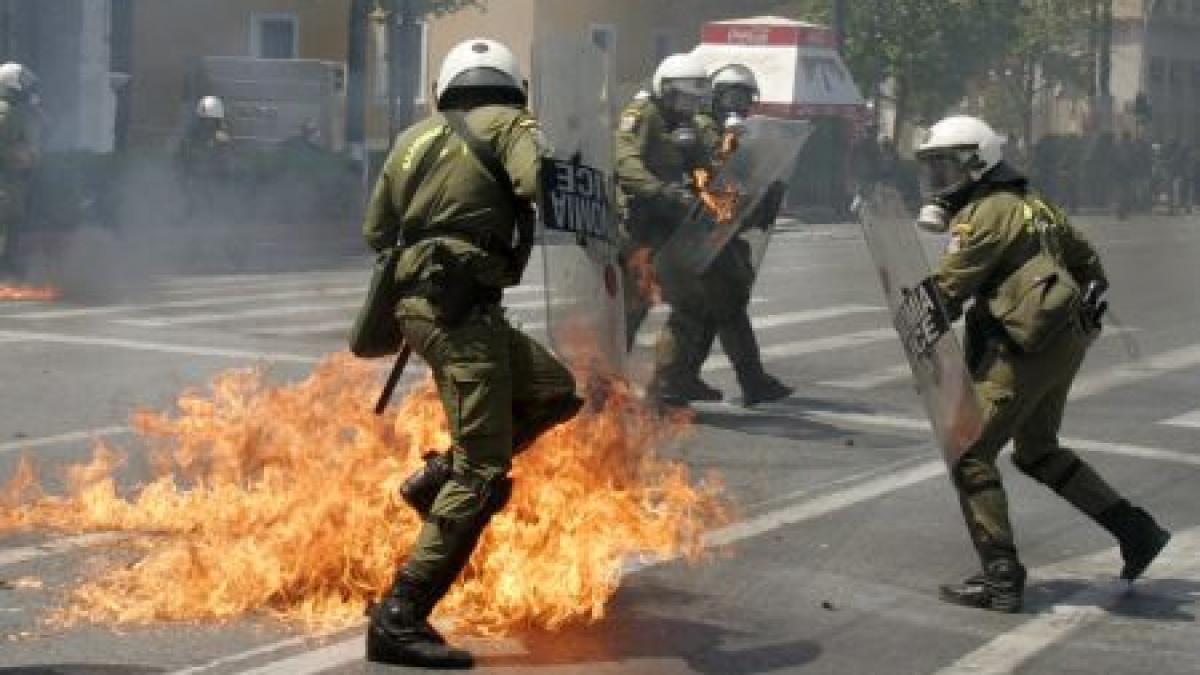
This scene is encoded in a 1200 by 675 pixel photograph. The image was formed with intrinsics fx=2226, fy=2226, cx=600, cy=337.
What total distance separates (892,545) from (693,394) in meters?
3.22

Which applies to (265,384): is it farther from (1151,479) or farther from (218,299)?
(218,299)

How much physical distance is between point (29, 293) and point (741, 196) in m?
6.97

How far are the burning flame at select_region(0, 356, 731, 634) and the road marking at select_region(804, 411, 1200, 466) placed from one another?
3024 mm

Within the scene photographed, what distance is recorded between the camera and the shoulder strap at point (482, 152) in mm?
5703

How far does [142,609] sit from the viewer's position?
622 cm

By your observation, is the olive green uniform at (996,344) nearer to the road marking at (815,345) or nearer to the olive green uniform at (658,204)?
the olive green uniform at (658,204)

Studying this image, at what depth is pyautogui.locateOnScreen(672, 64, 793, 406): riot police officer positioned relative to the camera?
A: 10.7 meters

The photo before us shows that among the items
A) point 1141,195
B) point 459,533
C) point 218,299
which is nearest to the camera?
point 459,533

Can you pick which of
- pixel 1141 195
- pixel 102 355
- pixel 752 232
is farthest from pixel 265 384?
pixel 1141 195

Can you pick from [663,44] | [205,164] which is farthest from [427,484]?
[663,44]

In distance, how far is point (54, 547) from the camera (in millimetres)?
7109

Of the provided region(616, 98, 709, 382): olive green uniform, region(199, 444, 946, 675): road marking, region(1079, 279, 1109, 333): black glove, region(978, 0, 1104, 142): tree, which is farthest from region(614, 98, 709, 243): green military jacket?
region(978, 0, 1104, 142): tree

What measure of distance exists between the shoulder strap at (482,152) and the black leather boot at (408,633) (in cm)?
Result: 104

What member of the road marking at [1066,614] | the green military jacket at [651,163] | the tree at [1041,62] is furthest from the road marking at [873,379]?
the tree at [1041,62]
